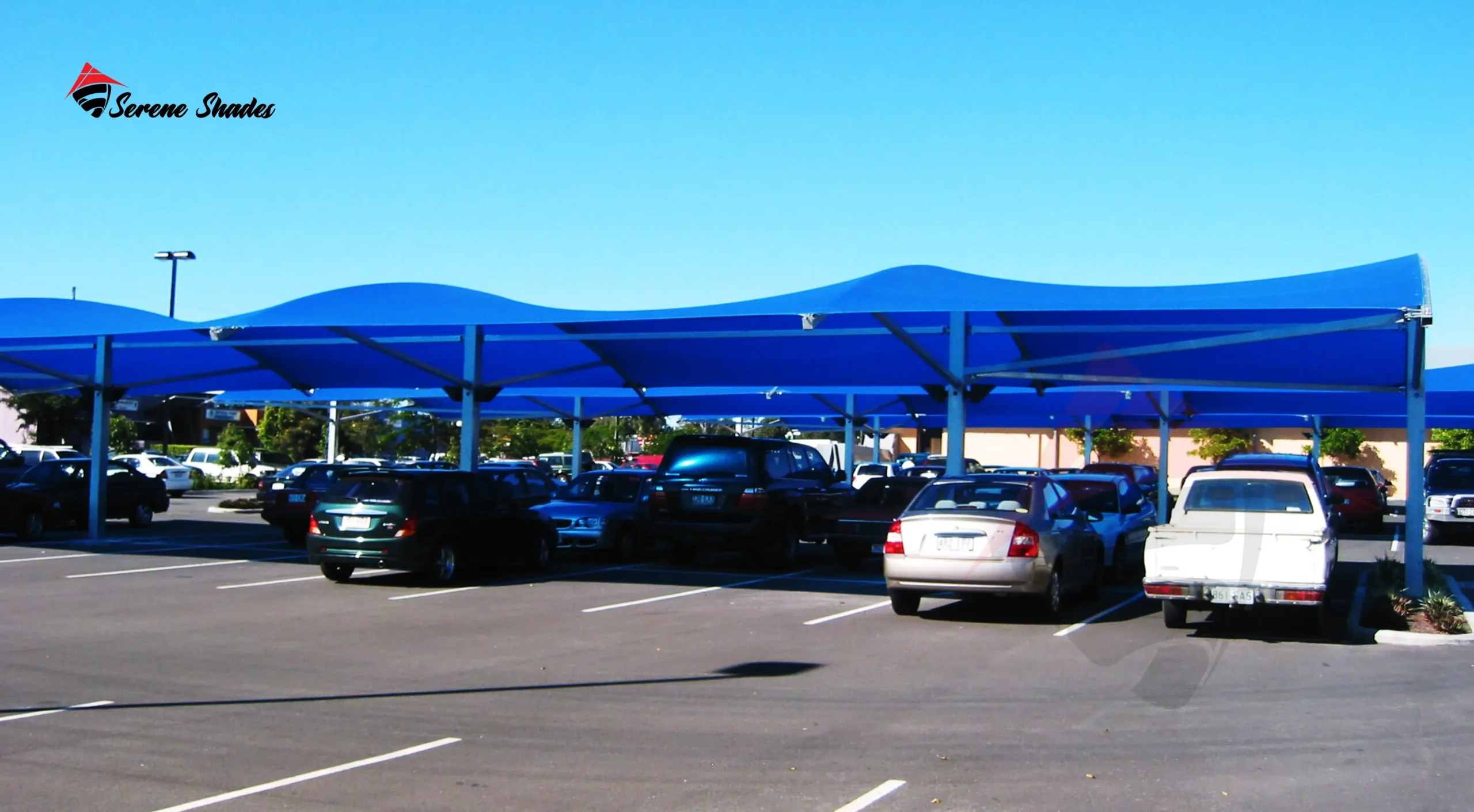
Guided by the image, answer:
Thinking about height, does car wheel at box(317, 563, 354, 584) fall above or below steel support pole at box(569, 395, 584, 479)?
below

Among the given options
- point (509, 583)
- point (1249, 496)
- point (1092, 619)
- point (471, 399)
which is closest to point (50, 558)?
point (471, 399)

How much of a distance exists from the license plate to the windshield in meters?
11.5

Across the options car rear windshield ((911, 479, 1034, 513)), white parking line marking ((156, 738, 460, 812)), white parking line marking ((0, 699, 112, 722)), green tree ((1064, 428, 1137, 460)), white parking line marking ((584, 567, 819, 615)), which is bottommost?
white parking line marking ((0, 699, 112, 722))

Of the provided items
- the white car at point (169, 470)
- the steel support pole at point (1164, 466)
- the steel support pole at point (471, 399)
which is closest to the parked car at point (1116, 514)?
the steel support pole at point (471, 399)

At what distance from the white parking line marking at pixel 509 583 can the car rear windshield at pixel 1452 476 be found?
64.9 ft

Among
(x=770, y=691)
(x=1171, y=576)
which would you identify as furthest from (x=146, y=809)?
(x=1171, y=576)

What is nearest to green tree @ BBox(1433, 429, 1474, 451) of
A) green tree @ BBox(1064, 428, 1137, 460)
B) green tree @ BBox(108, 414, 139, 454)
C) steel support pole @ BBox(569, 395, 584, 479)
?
green tree @ BBox(1064, 428, 1137, 460)

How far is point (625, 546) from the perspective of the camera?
21.3 meters

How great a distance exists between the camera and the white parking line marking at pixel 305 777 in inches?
259

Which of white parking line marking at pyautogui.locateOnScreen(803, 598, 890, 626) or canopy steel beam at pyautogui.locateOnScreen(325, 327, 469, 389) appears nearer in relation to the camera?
white parking line marking at pyautogui.locateOnScreen(803, 598, 890, 626)

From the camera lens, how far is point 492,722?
28.5 feet

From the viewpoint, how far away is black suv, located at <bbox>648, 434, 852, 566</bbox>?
19406 millimetres

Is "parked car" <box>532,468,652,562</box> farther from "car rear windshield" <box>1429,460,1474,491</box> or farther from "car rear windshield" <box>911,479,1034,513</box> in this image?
"car rear windshield" <box>1429,460,1474,491</box>

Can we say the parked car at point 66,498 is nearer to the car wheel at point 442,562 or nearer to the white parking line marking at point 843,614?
the car wheel at point 442,562
